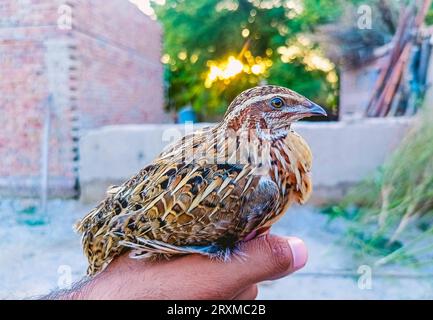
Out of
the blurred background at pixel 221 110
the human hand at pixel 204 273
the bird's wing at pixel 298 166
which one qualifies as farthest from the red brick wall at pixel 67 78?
the bird's wing at pixel 298 166

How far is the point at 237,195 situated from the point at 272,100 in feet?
0.46

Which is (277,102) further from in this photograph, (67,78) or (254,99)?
(67,78)

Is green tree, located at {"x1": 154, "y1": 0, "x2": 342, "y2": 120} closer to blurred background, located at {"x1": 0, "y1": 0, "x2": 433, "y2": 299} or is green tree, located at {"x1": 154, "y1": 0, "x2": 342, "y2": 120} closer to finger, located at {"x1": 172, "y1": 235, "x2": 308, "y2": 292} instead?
blurred background, located at {"x1": 0, "y1": 0, "x2": 433, "y2": 299}

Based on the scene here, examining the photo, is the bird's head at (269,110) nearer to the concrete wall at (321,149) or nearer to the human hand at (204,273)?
the human hand at (204,273)

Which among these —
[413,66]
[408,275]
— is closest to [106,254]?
[408,275]

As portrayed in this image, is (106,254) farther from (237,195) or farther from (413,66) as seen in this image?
(413,66)

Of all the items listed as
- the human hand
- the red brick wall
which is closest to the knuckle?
the human hand

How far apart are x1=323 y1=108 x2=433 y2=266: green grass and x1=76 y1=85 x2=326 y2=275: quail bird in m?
0.89

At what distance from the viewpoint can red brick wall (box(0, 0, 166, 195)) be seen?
3.92 ft

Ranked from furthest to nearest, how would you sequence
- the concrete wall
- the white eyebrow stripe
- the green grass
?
the concrete wall < the green grass < the white eyebrow stripe

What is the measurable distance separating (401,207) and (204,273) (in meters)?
1.03

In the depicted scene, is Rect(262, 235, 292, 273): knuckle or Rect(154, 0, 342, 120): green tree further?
Rect(154, 0, 342, 120): green tree

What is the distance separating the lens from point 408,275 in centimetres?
126

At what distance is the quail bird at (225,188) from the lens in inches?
23.1
